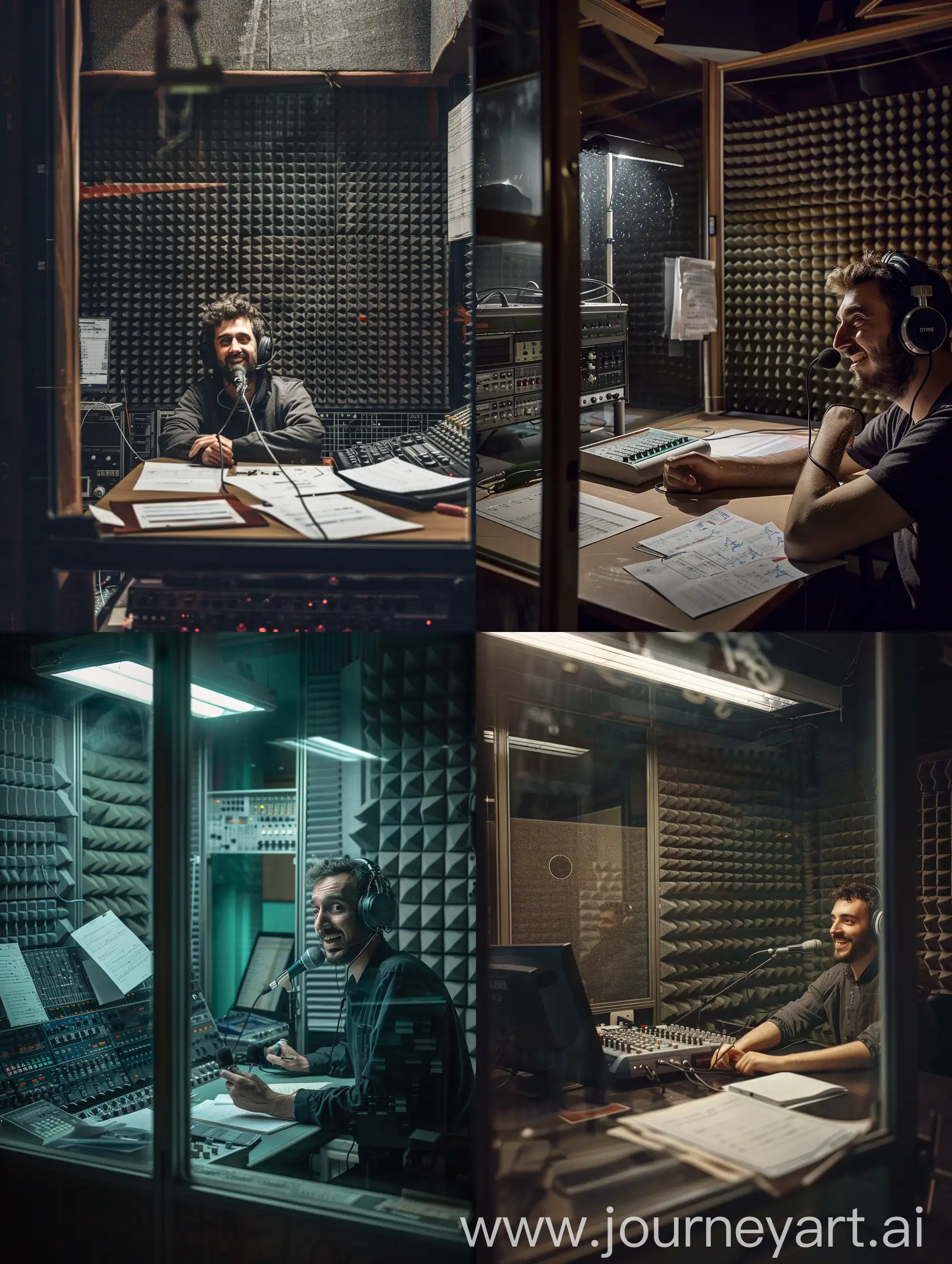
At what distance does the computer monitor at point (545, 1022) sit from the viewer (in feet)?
8.18

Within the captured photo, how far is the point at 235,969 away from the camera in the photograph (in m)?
2.56

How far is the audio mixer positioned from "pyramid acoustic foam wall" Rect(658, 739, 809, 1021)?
0.04 m

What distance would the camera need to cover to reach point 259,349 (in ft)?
8.38

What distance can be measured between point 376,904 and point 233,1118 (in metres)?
0.58

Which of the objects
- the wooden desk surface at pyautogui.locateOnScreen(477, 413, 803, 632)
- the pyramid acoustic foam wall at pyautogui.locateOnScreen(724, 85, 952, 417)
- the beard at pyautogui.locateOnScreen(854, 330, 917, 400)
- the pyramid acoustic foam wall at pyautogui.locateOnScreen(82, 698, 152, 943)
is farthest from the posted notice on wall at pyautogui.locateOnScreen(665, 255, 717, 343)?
the pyramid acoustic foam wall at pyautogui.locateOnScreen(82, 698, 152, 943)

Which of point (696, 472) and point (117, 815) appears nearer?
point (696, 472)

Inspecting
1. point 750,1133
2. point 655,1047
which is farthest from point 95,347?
point 750,1133

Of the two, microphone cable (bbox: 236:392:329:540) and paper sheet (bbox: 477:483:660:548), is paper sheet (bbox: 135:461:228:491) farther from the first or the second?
paper sheet (bbox: 477:483:660:548)

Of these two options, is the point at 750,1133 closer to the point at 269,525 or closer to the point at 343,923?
the point at 343,923

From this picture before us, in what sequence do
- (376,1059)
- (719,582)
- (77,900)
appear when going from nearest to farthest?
(719,582) → (376,1059) → (77,900)

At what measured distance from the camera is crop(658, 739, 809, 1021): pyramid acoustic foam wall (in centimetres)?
250

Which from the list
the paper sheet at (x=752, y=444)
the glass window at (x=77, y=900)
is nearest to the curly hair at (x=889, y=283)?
the paper sheet at (x=752, y=444)

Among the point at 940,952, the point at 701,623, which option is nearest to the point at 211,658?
the point at 701,623

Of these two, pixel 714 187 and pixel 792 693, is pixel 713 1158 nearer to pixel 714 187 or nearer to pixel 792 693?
pixel 792 693
